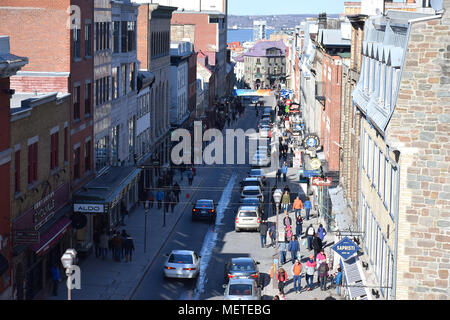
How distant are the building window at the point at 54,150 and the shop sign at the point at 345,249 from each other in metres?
13.3

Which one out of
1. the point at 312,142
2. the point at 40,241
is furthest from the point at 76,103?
the point at 312,142

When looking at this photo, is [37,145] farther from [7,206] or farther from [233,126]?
[233,126]

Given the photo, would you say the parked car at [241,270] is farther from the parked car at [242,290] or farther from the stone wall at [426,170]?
the stone wall at [426,170]

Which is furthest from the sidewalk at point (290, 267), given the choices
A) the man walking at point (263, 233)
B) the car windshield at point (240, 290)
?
the car windshield at point (240, 290)

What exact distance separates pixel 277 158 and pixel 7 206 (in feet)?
165

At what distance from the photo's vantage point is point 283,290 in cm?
3491

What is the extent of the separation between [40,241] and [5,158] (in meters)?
4.41

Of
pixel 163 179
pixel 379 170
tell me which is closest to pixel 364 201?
pixel 379 170

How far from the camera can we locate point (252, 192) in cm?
5806

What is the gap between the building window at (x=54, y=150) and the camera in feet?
121

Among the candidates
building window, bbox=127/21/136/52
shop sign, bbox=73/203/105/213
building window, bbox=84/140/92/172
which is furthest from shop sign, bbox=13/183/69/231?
building window, bbox=127/21/136/52

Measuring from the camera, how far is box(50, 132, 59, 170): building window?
36781 millimetres

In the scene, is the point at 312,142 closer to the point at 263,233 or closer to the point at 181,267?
the point at 263,233

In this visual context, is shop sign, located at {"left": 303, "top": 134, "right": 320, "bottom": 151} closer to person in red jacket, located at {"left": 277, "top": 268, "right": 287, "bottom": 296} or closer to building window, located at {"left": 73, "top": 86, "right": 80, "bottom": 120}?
building window, located at {"left": 73, "top": 86, "right": 80, "bottom": 120}
